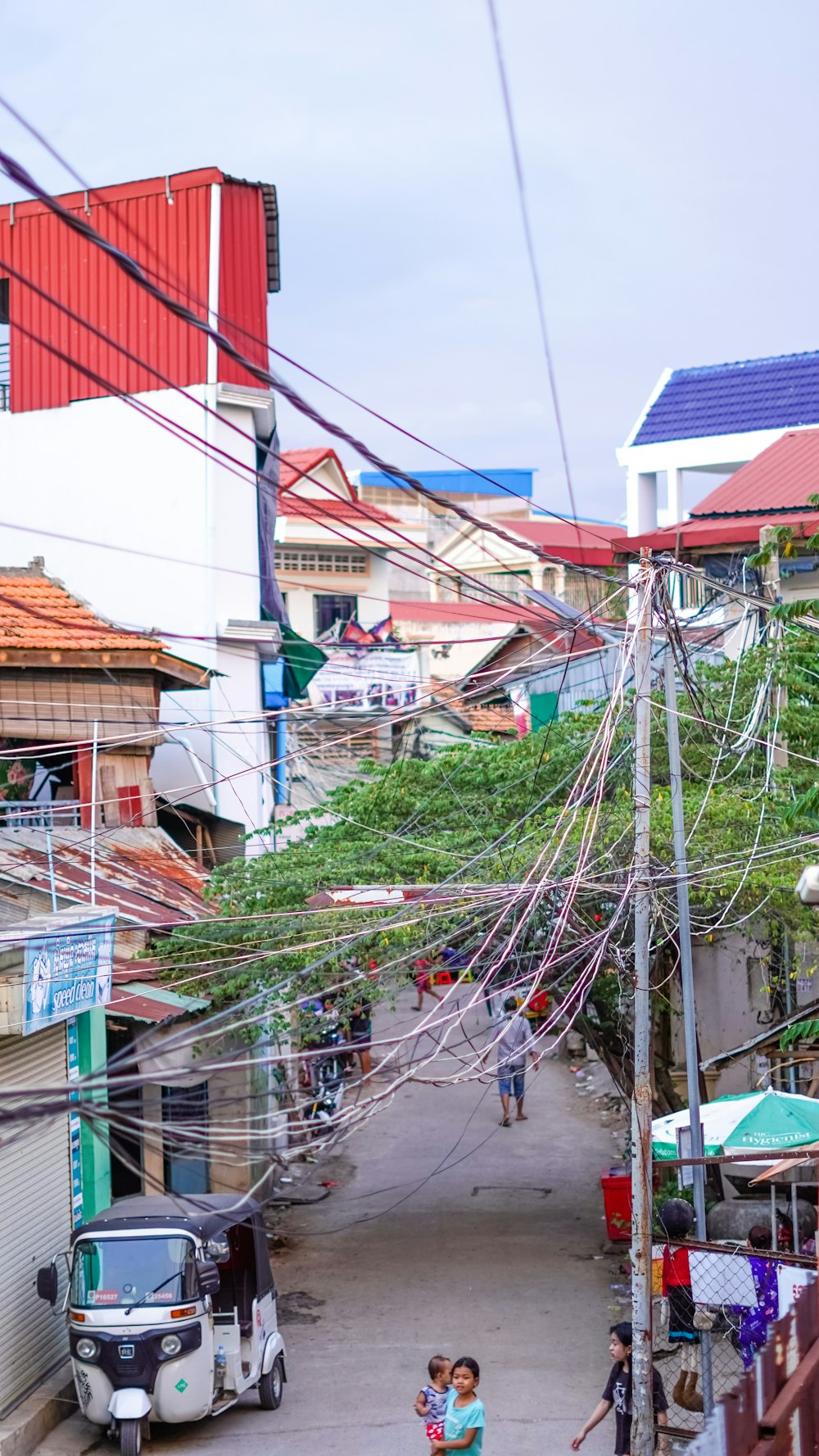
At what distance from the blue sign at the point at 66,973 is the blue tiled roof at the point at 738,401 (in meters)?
18.6

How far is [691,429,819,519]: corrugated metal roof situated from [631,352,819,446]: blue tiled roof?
5595 millimetres

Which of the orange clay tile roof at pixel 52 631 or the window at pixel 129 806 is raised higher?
the orange clay tile roof at pixel 52 631

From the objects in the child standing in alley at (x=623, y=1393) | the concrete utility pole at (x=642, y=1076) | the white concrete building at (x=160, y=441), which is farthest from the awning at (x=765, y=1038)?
the white concrete building at (x=160, y=441)

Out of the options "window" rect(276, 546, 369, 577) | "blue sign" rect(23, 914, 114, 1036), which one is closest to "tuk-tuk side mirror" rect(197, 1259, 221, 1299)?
"blue sign" rect(23, 914, 114, 1036)

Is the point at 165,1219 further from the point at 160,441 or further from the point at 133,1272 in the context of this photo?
the point at 160,441

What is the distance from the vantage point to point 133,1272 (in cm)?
1059

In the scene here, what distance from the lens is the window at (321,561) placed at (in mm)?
40219

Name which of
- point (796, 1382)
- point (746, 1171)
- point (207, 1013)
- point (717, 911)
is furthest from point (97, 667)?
point (796, 1382)

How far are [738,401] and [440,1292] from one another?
18.9 metres

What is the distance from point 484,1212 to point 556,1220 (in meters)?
0.94

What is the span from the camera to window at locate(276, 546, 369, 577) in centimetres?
4022

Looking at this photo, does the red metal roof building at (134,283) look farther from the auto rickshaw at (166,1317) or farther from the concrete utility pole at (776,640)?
the auto rickshaw at (166,1317)

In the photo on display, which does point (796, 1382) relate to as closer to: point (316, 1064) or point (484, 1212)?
point (484, 1212)

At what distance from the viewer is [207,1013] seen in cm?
1509
